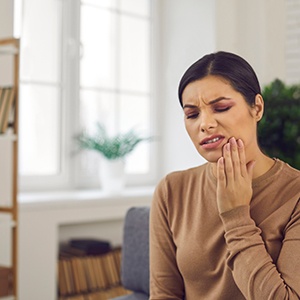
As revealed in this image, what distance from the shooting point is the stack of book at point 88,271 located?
301cm

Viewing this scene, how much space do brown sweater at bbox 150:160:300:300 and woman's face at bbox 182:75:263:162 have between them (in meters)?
0.13

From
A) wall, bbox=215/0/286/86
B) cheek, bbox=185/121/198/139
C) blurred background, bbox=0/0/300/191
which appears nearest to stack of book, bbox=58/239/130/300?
blurred background, bbox=0/0/300/191

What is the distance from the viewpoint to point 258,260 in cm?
121

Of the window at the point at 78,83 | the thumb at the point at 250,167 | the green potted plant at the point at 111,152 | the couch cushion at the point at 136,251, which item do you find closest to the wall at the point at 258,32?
Result: the window at the point at 78,83

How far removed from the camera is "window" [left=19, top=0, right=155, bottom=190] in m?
3.27

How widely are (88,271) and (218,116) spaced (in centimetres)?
200

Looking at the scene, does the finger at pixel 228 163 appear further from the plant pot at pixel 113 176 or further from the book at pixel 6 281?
the plant pot at pixel 113 176

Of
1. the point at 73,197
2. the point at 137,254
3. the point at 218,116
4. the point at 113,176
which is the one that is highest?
the point at 218,116

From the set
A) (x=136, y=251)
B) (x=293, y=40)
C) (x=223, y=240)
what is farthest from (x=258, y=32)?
(x=223, y=240)

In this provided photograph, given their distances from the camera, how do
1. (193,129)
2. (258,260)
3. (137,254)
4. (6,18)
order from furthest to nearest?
(6,18) < (137,254) < (193,129) < (258,260)

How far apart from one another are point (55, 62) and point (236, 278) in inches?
94.7

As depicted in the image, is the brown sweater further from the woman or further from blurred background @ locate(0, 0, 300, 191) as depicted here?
blurred background @ locate(0, 0, 300, 191)

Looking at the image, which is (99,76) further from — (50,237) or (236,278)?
(236,278)

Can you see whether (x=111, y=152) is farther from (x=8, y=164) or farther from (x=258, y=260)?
→ (x=258, y=260)
